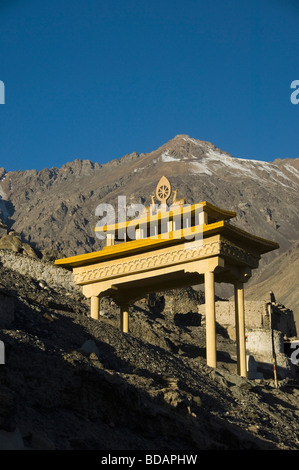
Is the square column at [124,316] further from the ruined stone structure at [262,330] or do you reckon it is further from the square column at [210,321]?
the square column at [210,321]

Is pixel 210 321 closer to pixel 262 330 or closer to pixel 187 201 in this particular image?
pixel 262 330

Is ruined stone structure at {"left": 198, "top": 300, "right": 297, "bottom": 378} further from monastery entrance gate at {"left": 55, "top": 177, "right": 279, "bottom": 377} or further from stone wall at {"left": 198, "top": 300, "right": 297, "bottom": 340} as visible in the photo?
monastery entrance gate at {"left": 55, "top": 177, "right": 279, "bottom": 377}

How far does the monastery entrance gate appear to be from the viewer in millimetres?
24562

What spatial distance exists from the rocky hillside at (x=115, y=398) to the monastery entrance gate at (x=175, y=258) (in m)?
3.60

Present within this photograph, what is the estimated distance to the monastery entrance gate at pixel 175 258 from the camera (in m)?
24.6

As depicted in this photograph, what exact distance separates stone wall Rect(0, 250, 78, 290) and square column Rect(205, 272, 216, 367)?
51.1ft

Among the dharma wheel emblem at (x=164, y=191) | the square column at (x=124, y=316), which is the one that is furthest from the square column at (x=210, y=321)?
the square column at (x=124, y=316)

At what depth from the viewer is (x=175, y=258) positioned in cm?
2550

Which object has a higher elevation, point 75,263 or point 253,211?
point 253,211

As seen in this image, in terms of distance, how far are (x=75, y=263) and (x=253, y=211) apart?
460 feet

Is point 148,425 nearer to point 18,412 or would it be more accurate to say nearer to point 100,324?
point 18,412

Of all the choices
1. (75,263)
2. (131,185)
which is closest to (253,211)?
(131,185)

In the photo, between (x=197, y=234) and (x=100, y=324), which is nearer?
(x=100, y=324)

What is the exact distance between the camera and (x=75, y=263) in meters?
28.1
